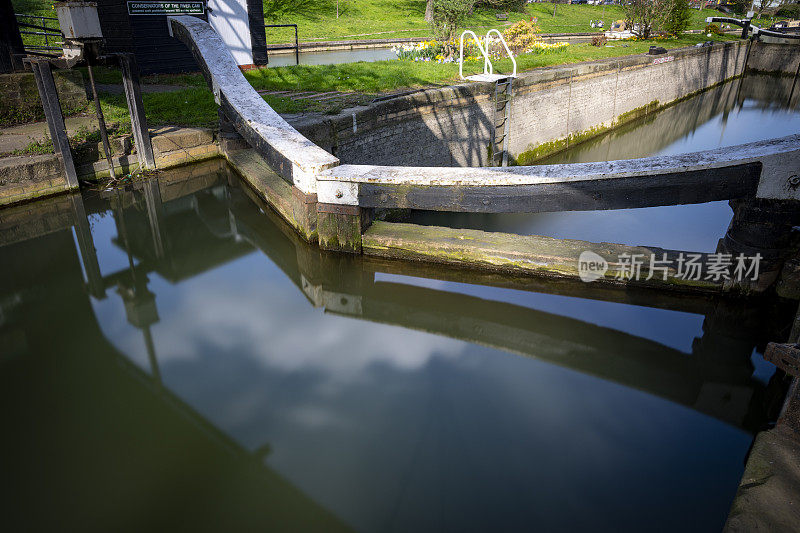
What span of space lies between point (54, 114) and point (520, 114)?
8572 millimetres

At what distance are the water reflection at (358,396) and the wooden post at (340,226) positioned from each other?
17 centimetres

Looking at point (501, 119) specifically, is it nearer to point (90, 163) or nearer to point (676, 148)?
point (676, 148)

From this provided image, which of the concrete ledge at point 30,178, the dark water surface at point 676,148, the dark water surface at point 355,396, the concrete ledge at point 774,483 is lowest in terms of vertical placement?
the dark water surface at point 676,148

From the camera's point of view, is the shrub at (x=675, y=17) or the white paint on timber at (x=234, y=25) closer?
the white paint on timber at (x=234, y=25)

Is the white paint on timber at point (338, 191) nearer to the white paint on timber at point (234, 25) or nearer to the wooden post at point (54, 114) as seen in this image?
the wooden post at point (54, 114)

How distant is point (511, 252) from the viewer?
5395mm

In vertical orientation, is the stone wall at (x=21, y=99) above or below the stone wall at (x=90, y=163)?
above

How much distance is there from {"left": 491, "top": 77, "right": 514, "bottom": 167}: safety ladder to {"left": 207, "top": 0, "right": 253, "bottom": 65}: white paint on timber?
689 cm

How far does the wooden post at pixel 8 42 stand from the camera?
29.8 feet

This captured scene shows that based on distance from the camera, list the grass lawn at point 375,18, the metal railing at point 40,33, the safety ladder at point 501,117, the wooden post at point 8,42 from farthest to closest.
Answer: the grass lawn at point 375,18 → the safety ladder at point 501,117 → the metal railing at point 40,33 → the wooden post at point 8,42

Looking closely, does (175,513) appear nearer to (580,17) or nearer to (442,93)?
(442,93)

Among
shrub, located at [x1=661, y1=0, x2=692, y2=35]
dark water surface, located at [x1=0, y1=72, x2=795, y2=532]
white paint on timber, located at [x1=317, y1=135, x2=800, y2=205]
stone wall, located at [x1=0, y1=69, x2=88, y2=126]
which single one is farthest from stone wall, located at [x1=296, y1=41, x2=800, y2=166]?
stone wall, located at [x1=0, y1=69, x2=88, y2=126]

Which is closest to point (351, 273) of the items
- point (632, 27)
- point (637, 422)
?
point (637, 422)

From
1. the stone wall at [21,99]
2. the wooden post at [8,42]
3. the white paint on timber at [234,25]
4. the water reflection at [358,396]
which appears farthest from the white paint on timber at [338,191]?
the white paint on timber at [234,25]
